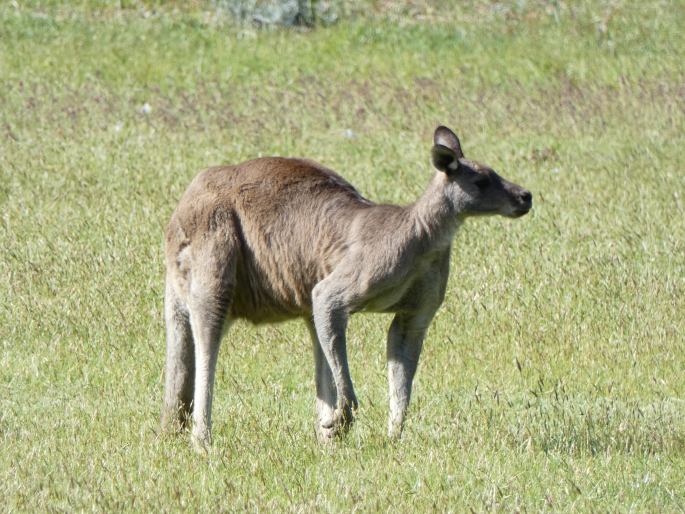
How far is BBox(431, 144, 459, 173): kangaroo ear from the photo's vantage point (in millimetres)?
5664

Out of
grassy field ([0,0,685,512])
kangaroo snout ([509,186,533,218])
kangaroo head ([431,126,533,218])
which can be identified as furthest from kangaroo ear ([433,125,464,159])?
grassy field ([0,0,685,512])

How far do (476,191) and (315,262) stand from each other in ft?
2.61

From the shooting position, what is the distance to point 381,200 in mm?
10234

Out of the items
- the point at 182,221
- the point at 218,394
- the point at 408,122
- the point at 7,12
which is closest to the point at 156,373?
the point at 218,394

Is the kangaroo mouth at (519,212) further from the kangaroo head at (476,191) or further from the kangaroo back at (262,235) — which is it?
the kangaroo back at (262,235)

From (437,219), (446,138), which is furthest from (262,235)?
(446,138)

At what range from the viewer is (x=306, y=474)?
17.9ft

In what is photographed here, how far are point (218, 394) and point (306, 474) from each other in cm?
149

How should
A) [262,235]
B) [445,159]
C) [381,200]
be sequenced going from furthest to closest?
1. [381,200]
2. [262,235]
3. [445,159]

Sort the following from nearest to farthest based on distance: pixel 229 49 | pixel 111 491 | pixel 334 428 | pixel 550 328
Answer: pixel 111 491 → pixel 334 428 → pixel 550 328 → pixel 229 49

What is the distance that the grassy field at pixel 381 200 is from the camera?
5.49 meters

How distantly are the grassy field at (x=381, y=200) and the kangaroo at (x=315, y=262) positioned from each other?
11.7 inches

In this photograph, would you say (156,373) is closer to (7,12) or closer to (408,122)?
(408,122)

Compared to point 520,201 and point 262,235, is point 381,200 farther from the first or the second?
point 520,201
